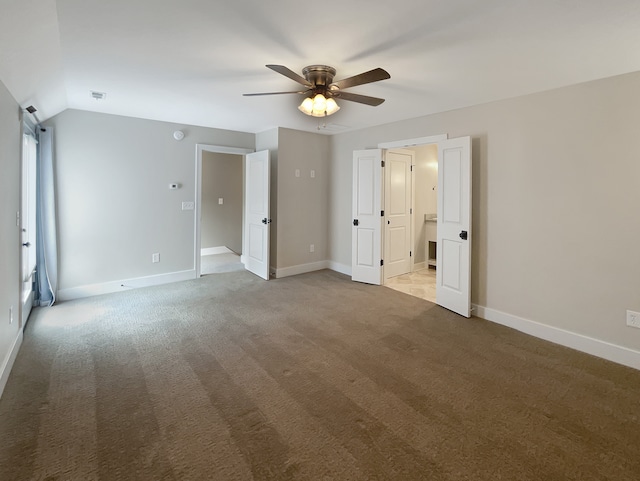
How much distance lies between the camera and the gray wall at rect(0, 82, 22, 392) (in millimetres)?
2477

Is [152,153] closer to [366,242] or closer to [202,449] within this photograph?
[366,242]

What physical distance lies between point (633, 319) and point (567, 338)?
1.77 feet

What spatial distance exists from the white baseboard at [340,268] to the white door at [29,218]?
4.23 m

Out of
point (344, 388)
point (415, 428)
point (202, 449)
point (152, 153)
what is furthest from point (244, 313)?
point (152, 153)

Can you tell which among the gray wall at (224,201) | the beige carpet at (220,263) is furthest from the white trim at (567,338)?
the gray wall at (224,201)

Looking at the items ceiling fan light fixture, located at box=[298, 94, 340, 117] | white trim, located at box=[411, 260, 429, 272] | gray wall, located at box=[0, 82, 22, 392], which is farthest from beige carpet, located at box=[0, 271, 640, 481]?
white trim, located at box=[411, 260, 429, 272]

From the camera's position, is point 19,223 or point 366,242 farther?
point 366,242

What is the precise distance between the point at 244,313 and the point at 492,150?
3392mm

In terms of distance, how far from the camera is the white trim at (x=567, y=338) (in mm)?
2791

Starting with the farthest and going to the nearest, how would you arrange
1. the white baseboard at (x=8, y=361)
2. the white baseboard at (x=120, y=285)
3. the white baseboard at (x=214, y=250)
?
1. the white baseboard at (x=214, y=250)
2. the white baseboard at (x=120, y=285)
3. the white baseboard at (x=8, y=361)

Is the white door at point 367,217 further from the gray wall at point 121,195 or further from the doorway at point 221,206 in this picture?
the doorway at point 221,206

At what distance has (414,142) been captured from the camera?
447 centimetres

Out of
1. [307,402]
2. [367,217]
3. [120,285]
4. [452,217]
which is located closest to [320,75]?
[452,217]

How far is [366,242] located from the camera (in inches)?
205
